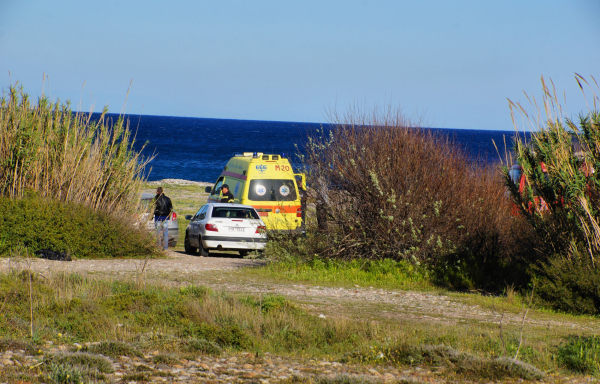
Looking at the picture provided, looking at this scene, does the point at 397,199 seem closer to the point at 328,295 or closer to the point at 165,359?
the point at 328,295

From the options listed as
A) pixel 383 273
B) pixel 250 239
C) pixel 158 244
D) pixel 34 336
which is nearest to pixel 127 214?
pixel 158 244

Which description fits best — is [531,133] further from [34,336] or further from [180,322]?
[34,336]

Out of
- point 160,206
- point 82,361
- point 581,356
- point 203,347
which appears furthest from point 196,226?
point 581,356

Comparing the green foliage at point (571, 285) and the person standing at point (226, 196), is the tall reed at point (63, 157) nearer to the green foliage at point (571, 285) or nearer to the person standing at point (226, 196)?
the person standing at point (226, 196)

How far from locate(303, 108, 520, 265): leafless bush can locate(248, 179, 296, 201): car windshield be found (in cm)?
355

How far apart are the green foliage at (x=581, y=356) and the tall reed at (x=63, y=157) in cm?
1126

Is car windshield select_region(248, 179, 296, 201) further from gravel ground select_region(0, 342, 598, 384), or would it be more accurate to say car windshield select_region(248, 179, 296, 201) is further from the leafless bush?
gravel ground select_region(0, 342, 598, 384)

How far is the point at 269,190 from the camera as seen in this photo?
1689cm

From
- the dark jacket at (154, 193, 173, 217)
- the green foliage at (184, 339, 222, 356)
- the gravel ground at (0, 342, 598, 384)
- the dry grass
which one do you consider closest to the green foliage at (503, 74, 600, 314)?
the dry grass

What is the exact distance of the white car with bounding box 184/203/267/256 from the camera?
15570 millimetres

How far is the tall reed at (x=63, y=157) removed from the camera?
14.1m

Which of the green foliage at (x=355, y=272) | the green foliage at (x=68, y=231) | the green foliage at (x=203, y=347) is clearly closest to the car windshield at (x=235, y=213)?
the green foliage at (x=68, y=231)

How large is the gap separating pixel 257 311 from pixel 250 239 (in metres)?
7.58

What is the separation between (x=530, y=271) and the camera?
1029cm
